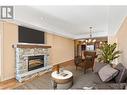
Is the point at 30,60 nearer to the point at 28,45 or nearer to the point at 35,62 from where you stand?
the point at 35,62

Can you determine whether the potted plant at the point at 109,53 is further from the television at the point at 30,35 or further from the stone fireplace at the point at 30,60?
the television at the point at 30,35

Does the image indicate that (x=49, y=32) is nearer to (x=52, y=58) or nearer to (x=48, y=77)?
(x=52, y=58)

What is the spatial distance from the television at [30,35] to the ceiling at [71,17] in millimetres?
156

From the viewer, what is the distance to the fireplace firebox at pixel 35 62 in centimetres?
428

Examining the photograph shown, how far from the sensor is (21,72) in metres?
3.77

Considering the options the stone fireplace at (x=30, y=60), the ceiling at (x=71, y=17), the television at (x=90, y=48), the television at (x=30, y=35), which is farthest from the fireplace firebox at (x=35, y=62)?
the television at (x=90, y=48)

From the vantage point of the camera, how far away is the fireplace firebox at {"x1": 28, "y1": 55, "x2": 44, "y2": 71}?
4281mm

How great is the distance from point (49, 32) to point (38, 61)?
46.8 inches

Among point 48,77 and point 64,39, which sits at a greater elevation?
point 64,39

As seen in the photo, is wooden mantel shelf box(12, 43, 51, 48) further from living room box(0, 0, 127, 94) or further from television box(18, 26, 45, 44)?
television box(18, 26, 45, 44)

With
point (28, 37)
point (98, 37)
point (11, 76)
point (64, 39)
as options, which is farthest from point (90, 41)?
point (11, 76)

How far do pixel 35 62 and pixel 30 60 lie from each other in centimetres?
27

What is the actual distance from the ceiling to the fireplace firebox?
43.4 inches

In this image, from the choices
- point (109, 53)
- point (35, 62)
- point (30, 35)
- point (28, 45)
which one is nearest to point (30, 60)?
point (35, 62)
